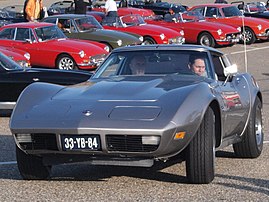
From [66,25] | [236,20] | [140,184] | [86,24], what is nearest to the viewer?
[140,184]

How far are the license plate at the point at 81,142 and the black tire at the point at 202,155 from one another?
2.72ft

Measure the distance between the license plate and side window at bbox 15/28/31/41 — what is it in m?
14.0

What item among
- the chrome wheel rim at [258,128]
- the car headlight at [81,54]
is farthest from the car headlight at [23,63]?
the chrome wheel rim at [258,128]

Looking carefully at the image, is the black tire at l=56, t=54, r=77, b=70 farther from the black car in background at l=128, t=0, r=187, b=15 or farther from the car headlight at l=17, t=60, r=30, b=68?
the black car in background at l=128, t=0, r=187, b=15

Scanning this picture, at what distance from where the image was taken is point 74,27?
74.8 feet

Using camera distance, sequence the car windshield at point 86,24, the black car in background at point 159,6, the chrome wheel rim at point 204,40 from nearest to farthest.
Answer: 1. the car windshield at point 86,24
2. the chrome wheel rim at point 204,40
3. the black car in background at point 159,6

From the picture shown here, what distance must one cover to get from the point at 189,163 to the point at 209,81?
1.25 meters

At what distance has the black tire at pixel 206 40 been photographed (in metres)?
26.2

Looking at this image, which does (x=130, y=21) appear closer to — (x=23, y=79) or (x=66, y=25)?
(x=66, y=25)

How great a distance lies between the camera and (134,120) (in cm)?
651

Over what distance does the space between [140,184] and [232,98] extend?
1.50 m

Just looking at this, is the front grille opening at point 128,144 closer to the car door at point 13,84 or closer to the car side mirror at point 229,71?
the car side mirror at point 229,71

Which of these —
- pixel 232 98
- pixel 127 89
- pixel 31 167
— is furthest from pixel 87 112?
pixel 232 98

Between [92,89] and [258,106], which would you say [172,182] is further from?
[258,106]
